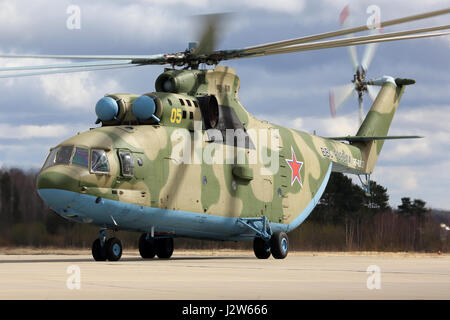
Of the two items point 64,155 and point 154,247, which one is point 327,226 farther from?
point 64,155

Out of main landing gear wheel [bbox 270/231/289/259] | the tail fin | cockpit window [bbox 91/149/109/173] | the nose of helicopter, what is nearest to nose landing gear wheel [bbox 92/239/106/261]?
the nose of helicopter

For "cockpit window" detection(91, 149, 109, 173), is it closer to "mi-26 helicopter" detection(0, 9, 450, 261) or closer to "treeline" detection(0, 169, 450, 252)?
"mi-26 helicopter" detection(0, 9, 450, 261)

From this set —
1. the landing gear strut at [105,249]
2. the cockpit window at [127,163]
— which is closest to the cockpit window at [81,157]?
the cockpit window at [127,163]

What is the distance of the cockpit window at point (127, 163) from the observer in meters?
20.3

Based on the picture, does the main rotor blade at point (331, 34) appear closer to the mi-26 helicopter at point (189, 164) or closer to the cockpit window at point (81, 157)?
the mi-26 helicopter at point (189, 164)

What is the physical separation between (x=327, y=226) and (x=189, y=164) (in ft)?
61.1

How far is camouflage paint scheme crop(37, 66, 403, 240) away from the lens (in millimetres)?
19772

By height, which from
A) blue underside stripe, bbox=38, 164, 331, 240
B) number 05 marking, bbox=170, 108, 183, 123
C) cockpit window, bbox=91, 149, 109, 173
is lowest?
blue underside stripe, bbox=38, 164, 331, 240

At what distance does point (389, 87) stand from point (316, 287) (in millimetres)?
25149

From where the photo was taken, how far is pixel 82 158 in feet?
64.8

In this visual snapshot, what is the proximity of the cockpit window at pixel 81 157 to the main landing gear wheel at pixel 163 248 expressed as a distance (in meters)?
6.36

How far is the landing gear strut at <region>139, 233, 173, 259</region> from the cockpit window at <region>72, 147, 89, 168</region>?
5.69 m

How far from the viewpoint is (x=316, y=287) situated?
11.7 metres

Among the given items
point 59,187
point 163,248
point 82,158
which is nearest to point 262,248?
point 163,248
